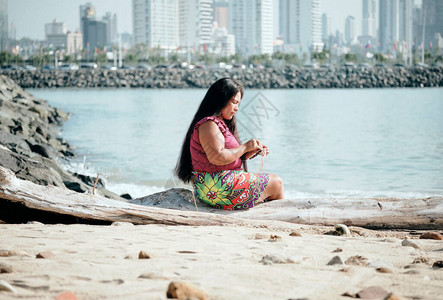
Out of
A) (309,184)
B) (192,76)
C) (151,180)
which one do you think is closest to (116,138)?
(151,180)

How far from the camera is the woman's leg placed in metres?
4.67

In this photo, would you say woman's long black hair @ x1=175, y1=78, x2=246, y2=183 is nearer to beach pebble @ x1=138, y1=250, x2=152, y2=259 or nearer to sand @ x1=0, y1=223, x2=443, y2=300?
sand @ x1=0, y1=223, x2=443, y2=300

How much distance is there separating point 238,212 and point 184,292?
2.16m

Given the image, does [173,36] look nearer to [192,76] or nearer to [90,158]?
[192,76]

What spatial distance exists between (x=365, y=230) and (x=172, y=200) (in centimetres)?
142

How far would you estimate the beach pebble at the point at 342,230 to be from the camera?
4.15m

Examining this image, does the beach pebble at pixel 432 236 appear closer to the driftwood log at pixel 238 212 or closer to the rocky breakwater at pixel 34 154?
the driftwood log at pixel 238 212

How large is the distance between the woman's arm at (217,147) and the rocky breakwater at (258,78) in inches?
2778

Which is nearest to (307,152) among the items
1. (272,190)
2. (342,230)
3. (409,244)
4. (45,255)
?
(272,190)

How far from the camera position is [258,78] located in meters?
78.2

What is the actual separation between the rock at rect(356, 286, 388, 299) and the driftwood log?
5.85 ft

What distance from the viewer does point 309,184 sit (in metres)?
11.2

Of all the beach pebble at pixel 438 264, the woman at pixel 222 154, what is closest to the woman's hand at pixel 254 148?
the woman at pixel 222 154

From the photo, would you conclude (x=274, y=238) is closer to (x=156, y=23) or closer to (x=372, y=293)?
(x=372, y=293)
